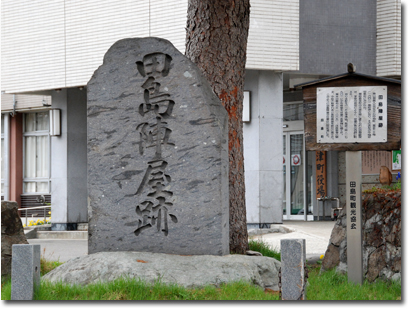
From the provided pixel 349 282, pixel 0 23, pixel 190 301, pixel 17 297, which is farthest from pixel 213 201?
pixel 0 23

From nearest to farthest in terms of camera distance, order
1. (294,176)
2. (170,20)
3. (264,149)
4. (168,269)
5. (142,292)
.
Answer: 1. (142,292)
2. (168,269)
3. (170,20)
4. (264,149)
5. (294,176)

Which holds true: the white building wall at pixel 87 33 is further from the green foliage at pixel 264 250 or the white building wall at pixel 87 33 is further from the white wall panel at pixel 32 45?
the green foliage at pixel 264 250

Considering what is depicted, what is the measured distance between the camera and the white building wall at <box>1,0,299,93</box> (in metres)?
13.9

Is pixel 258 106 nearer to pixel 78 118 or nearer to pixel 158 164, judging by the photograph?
pixel 78 118

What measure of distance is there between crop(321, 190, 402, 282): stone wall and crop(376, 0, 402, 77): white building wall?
8511mm

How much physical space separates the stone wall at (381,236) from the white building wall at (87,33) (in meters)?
7.50

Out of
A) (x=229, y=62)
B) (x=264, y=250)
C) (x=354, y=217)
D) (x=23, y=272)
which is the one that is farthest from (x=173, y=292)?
(x=229, y=62)

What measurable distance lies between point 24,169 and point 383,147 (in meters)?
17.4

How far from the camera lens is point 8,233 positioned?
24.3 feet

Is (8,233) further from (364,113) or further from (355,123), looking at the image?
(364,113)

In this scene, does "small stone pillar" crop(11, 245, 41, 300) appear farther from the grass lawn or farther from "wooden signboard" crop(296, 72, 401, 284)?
"wooden signboard" crop(296, 72, 401, 284)

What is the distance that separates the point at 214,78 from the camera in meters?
7.91

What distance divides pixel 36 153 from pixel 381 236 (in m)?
16.9

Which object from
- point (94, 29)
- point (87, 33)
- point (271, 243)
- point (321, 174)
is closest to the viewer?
point (271, 243)
